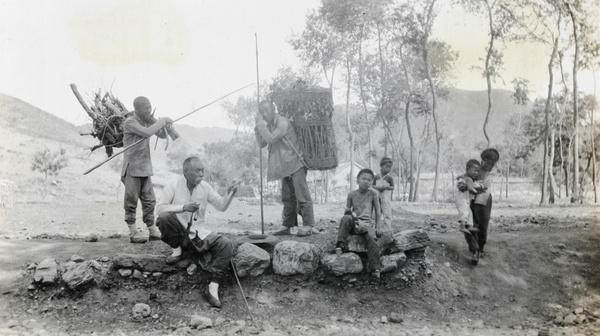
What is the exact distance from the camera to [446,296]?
15.0ft

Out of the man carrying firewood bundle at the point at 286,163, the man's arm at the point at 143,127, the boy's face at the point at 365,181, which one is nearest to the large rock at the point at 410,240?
the boy's face at the point at 365,181

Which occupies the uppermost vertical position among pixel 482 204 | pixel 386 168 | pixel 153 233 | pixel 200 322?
pixel 386 168

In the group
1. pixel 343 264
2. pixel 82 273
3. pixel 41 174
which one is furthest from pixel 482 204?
pixel 41 174

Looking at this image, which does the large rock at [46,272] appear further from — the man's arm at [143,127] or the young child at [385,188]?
the young child at [385,188]

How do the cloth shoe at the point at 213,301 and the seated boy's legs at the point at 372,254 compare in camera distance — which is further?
the seated boy's legs at the point at 372,254

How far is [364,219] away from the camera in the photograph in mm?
4648

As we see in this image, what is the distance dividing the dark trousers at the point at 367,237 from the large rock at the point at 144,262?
1798 mm

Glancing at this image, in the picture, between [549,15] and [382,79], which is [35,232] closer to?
[549,15]

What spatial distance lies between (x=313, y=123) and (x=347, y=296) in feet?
6.84

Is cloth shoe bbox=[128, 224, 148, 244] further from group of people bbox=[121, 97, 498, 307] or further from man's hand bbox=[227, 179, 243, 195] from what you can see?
man's hand bbox=[227, 179, 243, 195]

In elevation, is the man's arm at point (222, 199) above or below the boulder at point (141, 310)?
above

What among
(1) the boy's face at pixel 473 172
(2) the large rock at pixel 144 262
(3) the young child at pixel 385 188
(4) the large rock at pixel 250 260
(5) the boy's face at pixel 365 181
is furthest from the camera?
(3) the young child at pixel 385 188

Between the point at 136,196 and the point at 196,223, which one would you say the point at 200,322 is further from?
the point at 136,196

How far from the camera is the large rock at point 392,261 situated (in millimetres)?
4621
